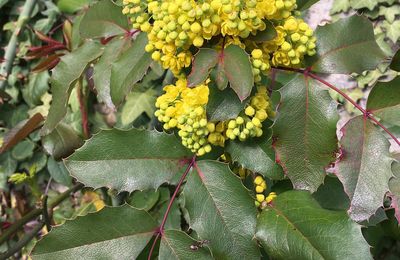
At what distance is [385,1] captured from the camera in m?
1.62

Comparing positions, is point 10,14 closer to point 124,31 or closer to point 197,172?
point 124,31

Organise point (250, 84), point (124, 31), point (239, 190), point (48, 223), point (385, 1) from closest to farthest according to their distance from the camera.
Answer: point (250, 84), point (239, 190), point (124, 31), point (48, 223), point (385, 1)

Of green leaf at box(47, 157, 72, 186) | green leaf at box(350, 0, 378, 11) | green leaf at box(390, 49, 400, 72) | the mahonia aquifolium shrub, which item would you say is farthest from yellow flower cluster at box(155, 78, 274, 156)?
green leaf at box(47, 157, 72, 186)

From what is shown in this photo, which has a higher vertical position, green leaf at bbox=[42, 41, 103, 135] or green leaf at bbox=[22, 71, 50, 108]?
green leaf at bbox=[42, 41, 103, 135]

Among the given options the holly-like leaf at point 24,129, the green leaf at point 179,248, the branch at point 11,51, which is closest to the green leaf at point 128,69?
the green leaf at point 179,248

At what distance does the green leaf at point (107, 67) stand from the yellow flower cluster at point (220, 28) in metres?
0.12

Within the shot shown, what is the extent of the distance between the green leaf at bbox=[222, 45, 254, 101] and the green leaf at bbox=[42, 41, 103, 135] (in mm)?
375

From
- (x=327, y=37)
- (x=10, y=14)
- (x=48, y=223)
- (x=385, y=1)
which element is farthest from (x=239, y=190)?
(x=10, y=14)

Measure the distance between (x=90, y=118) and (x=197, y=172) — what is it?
3.79 ft

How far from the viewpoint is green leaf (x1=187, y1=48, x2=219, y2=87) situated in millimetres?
771

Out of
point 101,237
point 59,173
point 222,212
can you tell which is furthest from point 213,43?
point 59,173

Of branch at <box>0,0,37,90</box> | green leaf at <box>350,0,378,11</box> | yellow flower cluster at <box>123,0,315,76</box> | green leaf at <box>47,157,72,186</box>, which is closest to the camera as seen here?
yellow flower cluster at <box>123,0,315,76</box>

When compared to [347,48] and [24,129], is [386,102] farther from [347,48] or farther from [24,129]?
[24,129]

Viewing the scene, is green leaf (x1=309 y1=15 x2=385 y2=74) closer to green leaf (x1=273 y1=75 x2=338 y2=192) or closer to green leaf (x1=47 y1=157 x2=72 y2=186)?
green leaf (x1=273 y1=75 x2=338 y2=192)
